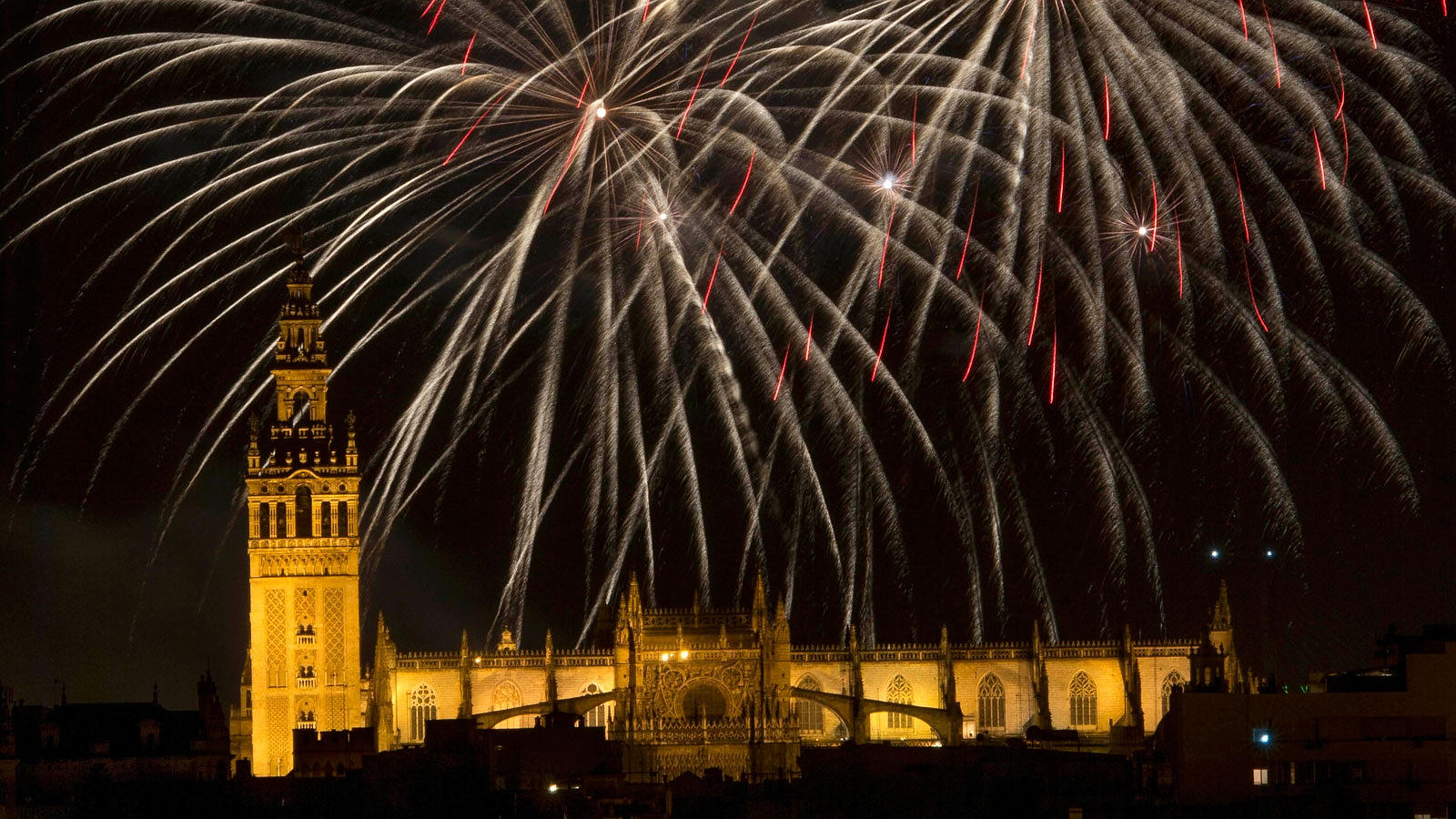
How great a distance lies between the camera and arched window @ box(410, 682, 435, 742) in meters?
103

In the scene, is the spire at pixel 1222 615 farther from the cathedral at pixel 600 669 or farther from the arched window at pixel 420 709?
the arched window at pixel 420 709

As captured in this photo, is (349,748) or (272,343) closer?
(272,343)

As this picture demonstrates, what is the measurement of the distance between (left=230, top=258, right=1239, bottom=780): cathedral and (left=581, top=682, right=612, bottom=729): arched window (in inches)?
3.5

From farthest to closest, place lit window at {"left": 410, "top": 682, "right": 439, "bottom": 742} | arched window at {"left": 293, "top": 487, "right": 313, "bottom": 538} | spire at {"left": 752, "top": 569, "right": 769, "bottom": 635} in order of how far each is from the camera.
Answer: arched window at {"left": 293, "top": 487, "right": 313, "bottom": 538} → lit window at {"left": 410, "top": 682, "right": 439, "bottom": 742} → spire at {"left": 752, "top": 569, "right": 769, "bottom": 635}

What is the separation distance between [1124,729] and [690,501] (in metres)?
26.8

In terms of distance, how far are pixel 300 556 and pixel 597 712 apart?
11646 mm

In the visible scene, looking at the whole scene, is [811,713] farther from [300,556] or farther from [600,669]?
[300,556]

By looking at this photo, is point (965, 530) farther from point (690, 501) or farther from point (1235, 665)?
point (1235, 665)

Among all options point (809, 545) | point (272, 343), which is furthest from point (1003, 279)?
point (809, 545)

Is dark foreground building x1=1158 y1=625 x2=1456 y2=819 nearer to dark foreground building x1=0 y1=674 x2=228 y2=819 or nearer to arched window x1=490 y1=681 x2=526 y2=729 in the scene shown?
dark foreground building x1=0 y1=674 x2=228 y2=819

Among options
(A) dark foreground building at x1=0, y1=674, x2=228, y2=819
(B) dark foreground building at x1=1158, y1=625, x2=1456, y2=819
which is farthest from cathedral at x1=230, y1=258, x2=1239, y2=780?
(B) dark foreground building at x1=1158, y1=625, x2=1456, y2=819

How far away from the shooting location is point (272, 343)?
83.6 meters

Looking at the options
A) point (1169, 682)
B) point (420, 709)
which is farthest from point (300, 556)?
point (1169, 682)

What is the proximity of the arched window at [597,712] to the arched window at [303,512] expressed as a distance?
1109 cm
